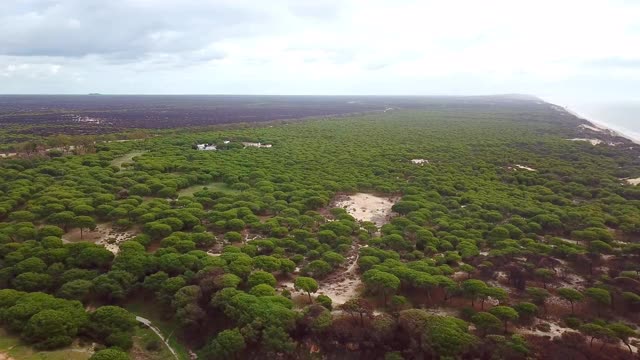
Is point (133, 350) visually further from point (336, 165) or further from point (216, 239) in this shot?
point (336, 165)

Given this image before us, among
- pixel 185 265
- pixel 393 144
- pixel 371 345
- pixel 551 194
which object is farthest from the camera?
pixel 393 144

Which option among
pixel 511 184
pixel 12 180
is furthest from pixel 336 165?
pixel 12 180

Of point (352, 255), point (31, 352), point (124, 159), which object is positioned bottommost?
point (31, 352)

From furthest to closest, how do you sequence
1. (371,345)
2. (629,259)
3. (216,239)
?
(216,239) → (629,259) → (371,345)

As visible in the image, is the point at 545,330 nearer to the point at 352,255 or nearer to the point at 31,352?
the point at 352,255

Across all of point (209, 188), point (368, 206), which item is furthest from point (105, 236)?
point (368, 206)

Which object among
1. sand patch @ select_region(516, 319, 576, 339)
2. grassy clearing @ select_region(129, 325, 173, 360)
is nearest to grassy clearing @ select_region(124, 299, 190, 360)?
grassy clearing @ select_region(129, 325, 173, 360)
